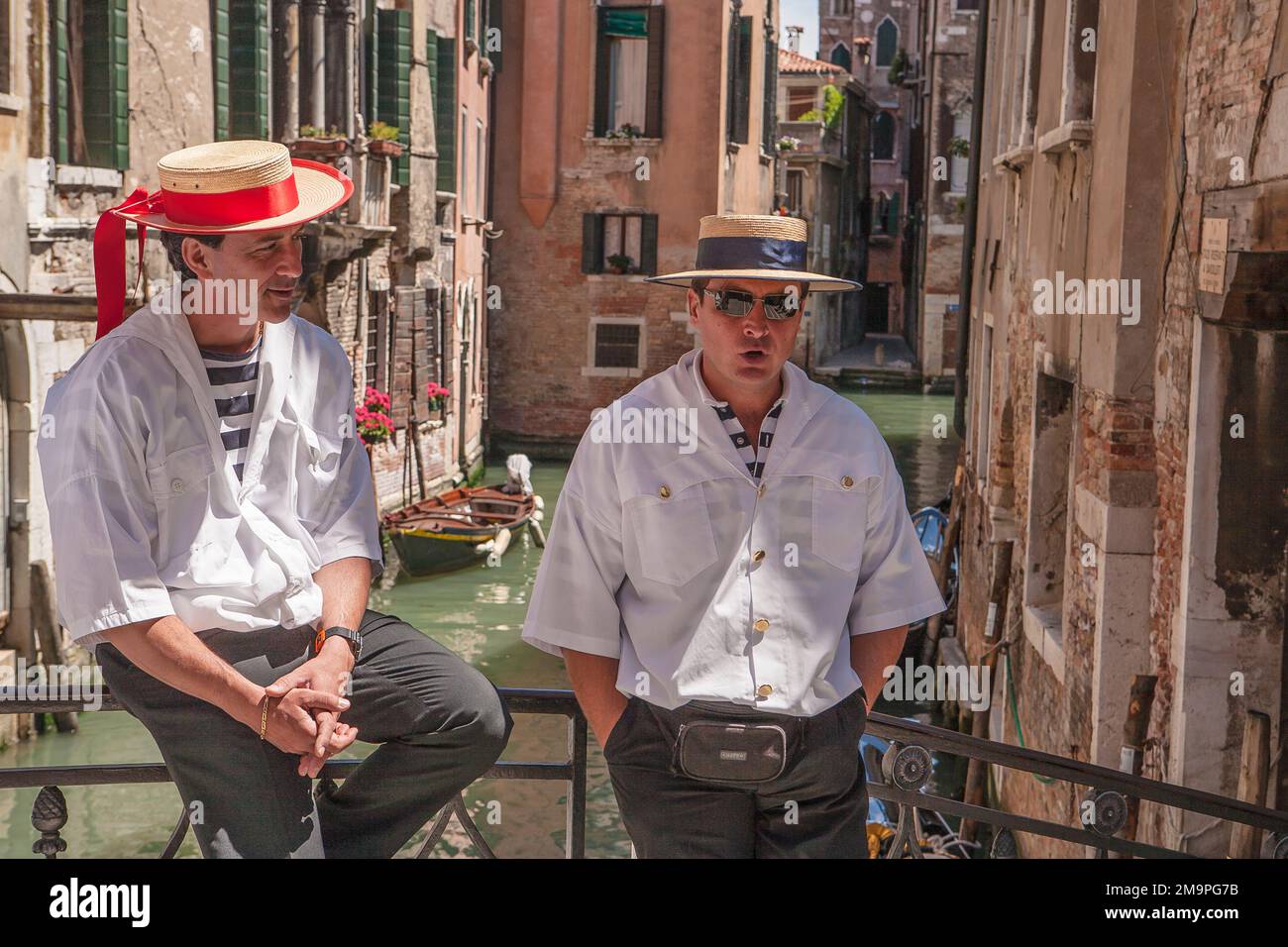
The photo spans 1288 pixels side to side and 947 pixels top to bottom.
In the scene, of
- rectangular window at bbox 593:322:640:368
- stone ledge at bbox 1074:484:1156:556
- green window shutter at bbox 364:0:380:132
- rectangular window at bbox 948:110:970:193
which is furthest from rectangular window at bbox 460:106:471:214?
stone ledge at bbox 1074:484:1156:556

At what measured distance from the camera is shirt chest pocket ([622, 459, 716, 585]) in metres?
2.43

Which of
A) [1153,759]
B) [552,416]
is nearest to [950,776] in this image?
[1153,759]

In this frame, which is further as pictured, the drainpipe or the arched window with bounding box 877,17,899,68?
the arched window with bounding box 877,17,899,68

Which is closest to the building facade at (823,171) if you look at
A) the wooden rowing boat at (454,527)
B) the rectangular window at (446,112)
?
the rectangular window at (446,112)

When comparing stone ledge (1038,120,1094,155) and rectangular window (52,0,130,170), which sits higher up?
rectangular window (52,0,130,170)

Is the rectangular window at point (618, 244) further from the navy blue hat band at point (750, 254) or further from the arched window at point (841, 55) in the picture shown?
the arched window at point (841, 55)

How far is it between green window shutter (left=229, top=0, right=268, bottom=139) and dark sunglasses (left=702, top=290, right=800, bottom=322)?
10686mm

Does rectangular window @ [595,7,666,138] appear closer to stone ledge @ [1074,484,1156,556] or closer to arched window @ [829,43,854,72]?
stone ledge @ [1074,484,1156,556]

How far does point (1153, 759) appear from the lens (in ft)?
17.0

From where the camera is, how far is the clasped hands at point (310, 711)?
2227 millimetres

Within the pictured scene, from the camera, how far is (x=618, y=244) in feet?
81.4

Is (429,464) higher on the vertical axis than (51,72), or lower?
lower
